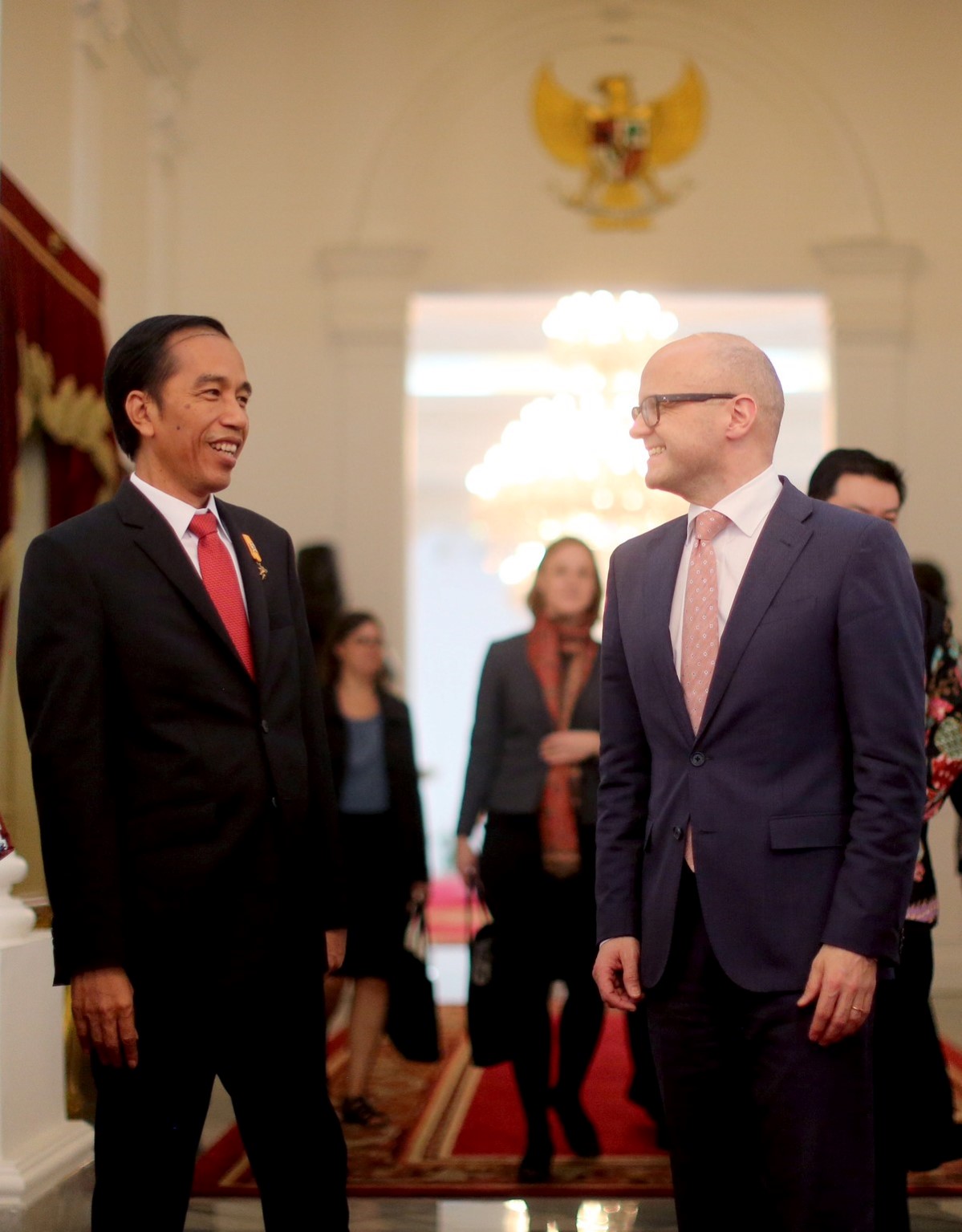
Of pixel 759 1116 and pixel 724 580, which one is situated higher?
pixel 724 580

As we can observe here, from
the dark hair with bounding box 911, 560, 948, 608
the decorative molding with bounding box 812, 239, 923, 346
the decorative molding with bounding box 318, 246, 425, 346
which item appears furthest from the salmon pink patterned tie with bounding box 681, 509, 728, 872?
the decorative molding with bounding box 812, 239, 923, 346

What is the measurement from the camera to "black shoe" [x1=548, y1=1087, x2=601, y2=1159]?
429cm

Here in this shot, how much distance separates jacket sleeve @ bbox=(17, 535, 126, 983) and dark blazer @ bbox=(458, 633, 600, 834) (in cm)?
→ 231

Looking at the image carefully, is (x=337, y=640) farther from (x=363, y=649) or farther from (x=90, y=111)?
(x=90, y=111)

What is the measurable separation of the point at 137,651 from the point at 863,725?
108 cm

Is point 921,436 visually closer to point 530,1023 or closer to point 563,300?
point 563,300

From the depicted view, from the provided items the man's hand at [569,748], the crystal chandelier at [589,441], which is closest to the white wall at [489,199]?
the crystal chandelier at [589,441]

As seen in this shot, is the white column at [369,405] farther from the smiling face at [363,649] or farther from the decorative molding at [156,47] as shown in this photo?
the smiling face at [363,649]

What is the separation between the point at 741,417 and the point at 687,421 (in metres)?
0.08

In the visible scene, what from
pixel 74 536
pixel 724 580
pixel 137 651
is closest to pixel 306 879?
pixel 137 651

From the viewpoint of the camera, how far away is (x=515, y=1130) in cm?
477

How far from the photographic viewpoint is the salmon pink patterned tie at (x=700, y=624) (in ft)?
7.42

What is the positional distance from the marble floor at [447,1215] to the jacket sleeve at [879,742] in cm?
182

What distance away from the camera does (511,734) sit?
4.55 meters
